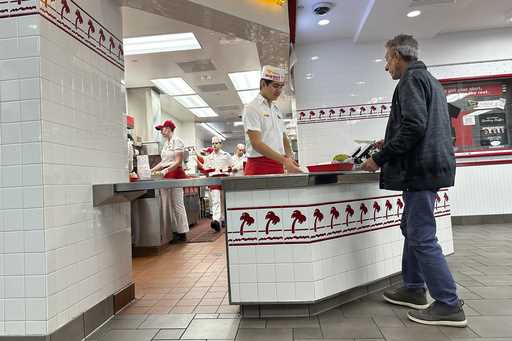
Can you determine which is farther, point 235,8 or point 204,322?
point 235,8

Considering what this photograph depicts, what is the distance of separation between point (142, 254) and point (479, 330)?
12.3 ft

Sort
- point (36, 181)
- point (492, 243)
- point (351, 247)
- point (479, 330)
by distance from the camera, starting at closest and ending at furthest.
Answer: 1. point (36, 181)
2. point (479, 330)
3. point (351, 247)
4. point (492, 243)

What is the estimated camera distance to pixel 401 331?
196 cm

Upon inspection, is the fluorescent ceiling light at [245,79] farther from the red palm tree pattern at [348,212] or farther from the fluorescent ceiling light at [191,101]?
the red palm tree pattern at [348,212]

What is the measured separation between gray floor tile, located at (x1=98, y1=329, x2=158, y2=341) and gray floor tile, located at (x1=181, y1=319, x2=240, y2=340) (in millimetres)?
211

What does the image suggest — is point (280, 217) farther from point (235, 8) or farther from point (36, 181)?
point (235, 8)

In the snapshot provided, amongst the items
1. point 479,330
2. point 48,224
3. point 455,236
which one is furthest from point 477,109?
point 48,224

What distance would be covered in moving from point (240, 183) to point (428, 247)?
1159 millimetres

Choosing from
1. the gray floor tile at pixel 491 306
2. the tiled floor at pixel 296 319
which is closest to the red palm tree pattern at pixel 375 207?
the tiled floor at pixel 296 319

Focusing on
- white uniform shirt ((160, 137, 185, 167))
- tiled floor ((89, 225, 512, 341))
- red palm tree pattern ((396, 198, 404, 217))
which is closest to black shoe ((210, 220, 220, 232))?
white uniform shirt ((160, 137, 185, 167))

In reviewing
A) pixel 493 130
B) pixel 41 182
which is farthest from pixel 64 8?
pixel 493 130

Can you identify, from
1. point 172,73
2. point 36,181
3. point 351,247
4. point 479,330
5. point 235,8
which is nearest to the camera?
point 36,181

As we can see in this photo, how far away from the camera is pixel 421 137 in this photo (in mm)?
2031

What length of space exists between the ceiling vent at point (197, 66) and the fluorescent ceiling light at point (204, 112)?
3625 millimetres
